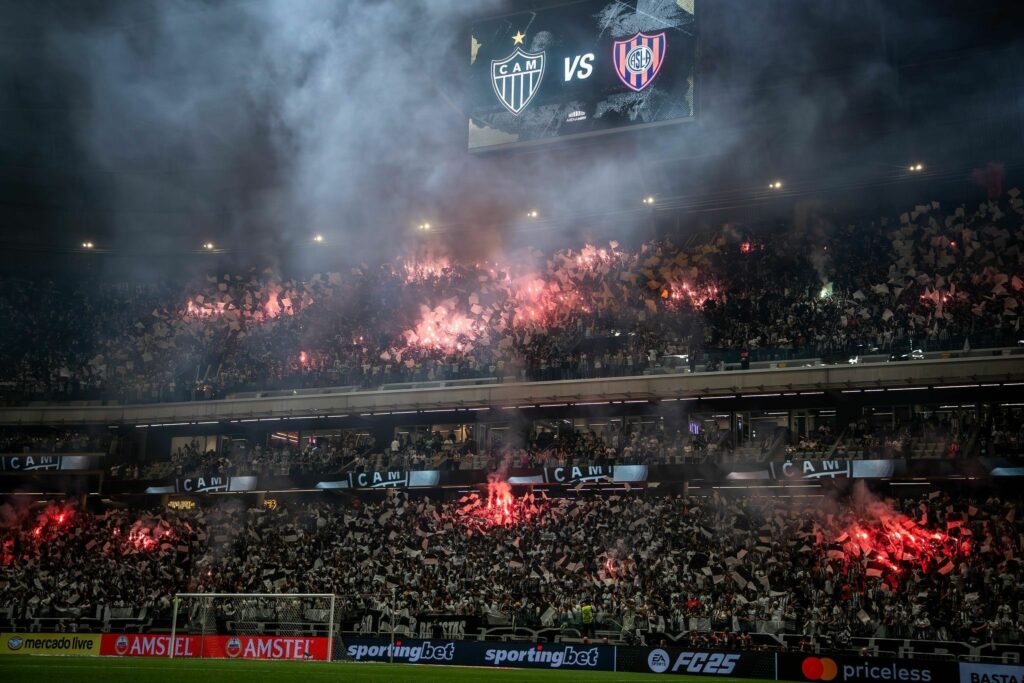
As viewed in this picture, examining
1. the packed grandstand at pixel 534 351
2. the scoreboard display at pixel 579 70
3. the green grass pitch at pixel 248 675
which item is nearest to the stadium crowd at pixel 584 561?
the packed grandstand at pixel 534 351

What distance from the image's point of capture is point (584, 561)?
22.8 metres

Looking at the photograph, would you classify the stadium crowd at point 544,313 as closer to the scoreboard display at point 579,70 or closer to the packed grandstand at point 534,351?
the packed grandstand at point 534,351

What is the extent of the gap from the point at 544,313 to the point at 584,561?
28.4ft

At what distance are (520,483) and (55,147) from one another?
13.8 m

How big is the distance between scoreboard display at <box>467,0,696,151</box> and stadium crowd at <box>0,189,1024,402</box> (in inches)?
289

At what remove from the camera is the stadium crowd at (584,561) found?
1933 centimetres

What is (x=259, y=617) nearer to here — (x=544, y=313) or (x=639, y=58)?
(x=544, y=313)

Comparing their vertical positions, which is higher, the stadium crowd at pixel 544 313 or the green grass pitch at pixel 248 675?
the stadium crowd at pixel 544 313

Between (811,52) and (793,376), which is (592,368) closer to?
(793,376)

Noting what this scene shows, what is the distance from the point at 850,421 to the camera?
2488 cm

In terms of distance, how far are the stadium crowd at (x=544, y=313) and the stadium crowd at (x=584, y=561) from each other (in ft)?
12.8

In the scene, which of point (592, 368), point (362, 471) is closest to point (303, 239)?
point (362, 471)

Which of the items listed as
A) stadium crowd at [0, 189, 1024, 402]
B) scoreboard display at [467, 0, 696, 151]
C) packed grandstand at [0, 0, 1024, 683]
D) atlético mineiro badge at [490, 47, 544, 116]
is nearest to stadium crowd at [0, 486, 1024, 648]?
packed grandstand at [0, 0, 1024, 683]

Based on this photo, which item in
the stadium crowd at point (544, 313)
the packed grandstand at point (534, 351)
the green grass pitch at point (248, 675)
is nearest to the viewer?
the green grass pitch at point (248, 675)
